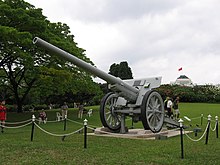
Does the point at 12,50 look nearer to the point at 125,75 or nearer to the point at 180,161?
the point at 180,161

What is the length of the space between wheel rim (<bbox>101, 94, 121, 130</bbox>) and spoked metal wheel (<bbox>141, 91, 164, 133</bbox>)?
1591 millimetres

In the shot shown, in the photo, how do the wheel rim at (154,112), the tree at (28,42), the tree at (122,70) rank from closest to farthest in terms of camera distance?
1. the wheel rim at (154,112)
2. the tree at (28,42)
3. the tree at (122,70)

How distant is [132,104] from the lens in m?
12.4

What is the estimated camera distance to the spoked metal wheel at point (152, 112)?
1152cm

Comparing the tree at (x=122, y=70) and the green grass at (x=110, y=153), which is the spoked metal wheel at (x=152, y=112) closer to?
the green grass at (x=110, y=153)

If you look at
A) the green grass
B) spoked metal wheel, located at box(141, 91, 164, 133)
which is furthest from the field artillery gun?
the green grass

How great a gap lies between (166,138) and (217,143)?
75.0 inches

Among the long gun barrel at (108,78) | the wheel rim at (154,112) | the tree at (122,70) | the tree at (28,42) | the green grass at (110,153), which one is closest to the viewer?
the green grass at (110,153)

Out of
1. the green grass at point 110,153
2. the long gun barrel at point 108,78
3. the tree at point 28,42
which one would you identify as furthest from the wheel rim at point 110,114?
the tree at point 28,42

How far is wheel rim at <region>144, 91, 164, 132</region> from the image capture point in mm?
11677

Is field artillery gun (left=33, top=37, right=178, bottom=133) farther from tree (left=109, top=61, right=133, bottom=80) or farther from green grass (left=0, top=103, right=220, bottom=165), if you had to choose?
tree (left=109, top=61, right=133, bottom=80)

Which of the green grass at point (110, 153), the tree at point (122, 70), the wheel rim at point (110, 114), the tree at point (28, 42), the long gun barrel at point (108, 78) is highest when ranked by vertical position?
the tree at point (122, 70)

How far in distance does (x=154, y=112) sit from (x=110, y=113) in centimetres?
185

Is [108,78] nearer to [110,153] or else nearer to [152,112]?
[152,112]
